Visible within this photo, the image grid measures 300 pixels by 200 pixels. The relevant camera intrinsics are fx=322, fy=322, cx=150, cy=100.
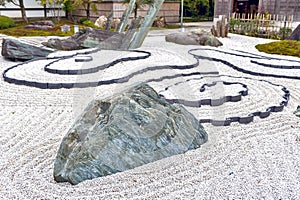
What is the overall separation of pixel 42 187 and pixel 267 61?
7.54 meters

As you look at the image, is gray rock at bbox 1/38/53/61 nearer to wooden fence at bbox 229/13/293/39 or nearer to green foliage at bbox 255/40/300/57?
green foliage at bbox 255/40/300/57

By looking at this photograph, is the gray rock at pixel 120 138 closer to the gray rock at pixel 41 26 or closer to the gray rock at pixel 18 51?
the gray rock at pixel 18 51

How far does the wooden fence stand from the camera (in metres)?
14.4

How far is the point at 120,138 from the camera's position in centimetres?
321

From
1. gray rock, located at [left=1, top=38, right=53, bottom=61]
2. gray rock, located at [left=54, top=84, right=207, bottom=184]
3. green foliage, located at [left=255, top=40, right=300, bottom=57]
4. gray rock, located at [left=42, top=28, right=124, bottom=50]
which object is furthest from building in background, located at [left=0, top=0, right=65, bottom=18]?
gray rock, located at [left=54, top=84, right=207, bottom=184]

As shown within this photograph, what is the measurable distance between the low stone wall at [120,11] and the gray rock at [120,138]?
15.6 meters

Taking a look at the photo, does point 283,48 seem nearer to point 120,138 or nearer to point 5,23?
point 120,138

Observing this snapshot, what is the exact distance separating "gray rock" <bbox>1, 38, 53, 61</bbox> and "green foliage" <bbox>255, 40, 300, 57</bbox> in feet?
24.2

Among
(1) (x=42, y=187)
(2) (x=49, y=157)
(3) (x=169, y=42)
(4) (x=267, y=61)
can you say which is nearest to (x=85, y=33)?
(3) (x=169, y=42)

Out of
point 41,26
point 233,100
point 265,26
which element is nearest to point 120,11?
point 41,26

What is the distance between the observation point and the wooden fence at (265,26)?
47.4 feet

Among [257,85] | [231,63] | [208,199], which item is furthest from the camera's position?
[231,63]

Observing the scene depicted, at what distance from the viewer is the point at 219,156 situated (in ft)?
11.8

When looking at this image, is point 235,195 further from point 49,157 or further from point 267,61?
point 267,61
